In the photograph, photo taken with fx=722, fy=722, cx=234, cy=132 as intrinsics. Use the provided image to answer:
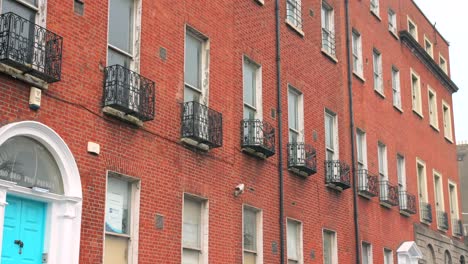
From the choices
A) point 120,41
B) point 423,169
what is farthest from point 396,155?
point 120,41

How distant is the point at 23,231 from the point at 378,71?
18222mm

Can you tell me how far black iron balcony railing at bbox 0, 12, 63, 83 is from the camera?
10.5 metres

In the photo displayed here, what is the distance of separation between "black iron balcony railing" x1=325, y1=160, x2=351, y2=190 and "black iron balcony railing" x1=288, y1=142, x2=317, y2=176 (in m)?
1.32

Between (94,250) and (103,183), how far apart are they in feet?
3.79

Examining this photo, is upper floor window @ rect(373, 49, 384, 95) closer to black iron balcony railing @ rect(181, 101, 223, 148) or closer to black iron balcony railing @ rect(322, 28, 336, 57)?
black iron balcony railing @ rect(322, 28, 336, 57)

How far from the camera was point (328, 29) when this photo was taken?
901 inches

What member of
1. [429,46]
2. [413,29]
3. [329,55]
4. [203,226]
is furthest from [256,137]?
[429,46]

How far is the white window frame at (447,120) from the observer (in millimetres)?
34250

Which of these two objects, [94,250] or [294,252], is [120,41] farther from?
[294,252]

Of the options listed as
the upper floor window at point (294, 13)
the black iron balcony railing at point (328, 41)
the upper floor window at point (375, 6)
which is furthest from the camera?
the upper floor window at point (375, 6)

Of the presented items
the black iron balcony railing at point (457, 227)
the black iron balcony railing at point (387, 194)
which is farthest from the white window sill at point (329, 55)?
the black iron balcony railing at point (457, 227)

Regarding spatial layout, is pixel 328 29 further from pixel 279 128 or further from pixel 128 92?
pixel 128 92

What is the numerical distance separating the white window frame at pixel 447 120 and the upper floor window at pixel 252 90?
18.6 metres

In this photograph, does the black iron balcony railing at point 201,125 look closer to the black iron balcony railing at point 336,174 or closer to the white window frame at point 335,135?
the black iron balcony railing at point 336,174
